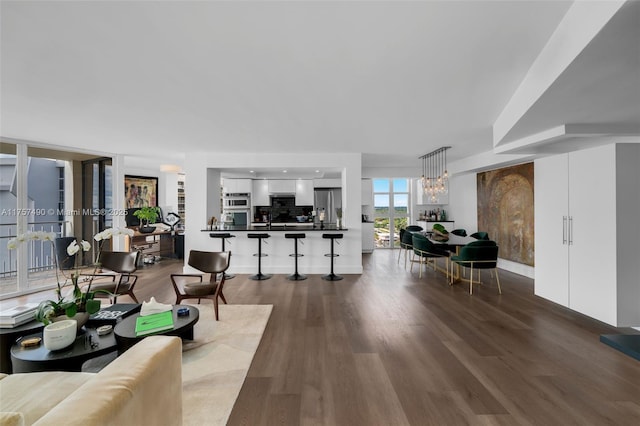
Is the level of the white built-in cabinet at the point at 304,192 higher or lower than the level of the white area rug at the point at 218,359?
higher

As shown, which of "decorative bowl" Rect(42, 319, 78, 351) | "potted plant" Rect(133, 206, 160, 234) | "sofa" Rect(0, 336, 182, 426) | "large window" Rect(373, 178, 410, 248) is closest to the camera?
"sofa" Rect(0, 336, 182, 426)

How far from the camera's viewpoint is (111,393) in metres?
1.14

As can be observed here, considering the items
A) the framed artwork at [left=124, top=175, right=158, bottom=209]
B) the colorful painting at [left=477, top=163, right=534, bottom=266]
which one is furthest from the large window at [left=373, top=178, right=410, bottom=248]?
the framed artwork at [left=124, top=175, right=158, bottom=209]

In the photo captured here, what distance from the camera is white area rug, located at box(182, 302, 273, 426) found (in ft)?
6.59

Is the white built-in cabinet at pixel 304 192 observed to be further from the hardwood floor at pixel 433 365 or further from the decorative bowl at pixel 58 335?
the decorative bowl at pixel 58 335

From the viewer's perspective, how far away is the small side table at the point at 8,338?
87.2 inches

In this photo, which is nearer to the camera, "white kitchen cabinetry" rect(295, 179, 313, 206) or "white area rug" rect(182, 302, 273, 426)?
"white area rug" rect(182, 302, 273, 426)

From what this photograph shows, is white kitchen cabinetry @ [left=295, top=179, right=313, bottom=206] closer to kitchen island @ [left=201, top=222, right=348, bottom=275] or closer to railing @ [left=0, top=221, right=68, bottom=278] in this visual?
kitchen island @ [left=201, top=222, right=348, bottom=275]

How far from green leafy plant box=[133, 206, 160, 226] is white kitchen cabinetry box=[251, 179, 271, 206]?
2.74 m

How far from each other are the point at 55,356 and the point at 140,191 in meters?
7.57

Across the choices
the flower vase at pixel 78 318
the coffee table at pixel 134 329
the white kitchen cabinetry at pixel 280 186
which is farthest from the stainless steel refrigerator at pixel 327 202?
the flower vase at pixel 78 318

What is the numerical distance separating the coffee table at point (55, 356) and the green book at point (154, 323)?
211mm

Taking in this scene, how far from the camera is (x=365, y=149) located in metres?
5.86

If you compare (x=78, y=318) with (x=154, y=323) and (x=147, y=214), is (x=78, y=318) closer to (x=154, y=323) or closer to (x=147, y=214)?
(x=154, y=323)
